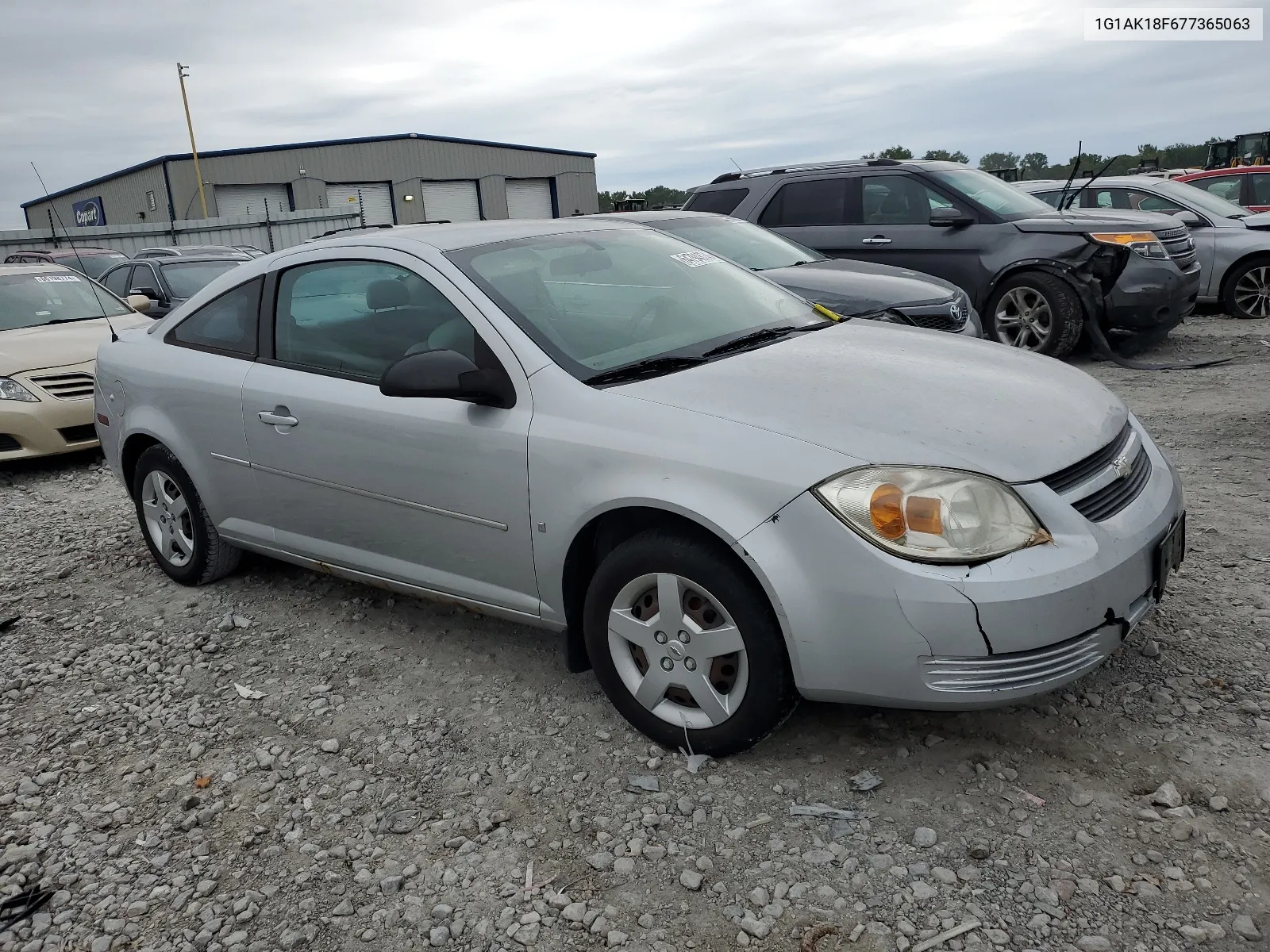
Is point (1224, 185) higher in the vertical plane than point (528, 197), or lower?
lower

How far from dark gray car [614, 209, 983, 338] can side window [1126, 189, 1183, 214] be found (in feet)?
17.2

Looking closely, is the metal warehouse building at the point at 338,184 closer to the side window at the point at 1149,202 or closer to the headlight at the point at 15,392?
the side window at the point at 1149,202

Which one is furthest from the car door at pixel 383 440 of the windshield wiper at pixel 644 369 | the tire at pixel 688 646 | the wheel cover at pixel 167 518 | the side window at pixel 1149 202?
the side window at pixel 1149 202

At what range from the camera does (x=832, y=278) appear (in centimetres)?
730

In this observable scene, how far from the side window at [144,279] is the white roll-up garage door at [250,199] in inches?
1188

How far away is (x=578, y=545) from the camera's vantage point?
3176mm

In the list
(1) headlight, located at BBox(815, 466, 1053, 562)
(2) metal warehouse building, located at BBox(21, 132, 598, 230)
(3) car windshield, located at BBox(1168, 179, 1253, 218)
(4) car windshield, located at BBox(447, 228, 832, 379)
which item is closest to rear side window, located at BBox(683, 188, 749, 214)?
(3) car windshield, located at BBox(1168, 179, 1253, 218)

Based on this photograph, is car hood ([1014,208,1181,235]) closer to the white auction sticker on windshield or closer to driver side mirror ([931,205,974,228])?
driver side mirror ([931,205,974,228])

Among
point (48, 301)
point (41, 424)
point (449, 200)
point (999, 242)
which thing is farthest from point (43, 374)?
point (449, 200)

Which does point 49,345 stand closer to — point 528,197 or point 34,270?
point 34,270

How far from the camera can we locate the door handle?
3924 mm

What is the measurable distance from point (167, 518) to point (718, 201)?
6720mm

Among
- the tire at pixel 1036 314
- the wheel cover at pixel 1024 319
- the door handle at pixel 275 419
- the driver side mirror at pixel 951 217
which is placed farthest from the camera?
the driver side mirror at pixel 951 217

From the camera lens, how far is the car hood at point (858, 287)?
6.93 meters
